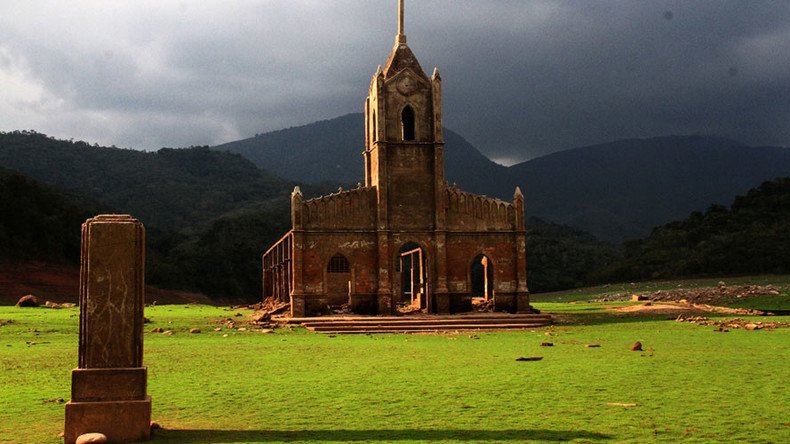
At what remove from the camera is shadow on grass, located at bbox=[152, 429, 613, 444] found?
7.65 meters

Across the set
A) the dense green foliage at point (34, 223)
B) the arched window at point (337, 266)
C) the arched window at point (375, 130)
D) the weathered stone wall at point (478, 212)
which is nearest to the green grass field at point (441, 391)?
the weathered stone wall at point (478, 212)

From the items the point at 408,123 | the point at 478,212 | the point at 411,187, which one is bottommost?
the point at 478,212

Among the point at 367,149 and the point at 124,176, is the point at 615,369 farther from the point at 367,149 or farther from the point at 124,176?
the point at 124,176

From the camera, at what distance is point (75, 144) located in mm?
133875

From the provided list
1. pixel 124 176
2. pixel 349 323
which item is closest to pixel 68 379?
pixel 349 323

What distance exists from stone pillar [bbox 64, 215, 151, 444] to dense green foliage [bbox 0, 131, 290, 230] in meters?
102

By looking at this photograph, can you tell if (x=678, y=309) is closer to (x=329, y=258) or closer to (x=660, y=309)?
(x=660, y=309)

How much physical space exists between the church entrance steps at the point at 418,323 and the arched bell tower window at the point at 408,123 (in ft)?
30.2

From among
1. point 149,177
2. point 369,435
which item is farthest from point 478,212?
point 149,177

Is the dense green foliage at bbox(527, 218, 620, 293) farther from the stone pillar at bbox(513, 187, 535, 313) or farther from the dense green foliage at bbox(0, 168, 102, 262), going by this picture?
the dense green foliage at bbox(0, 168, 102, 262)

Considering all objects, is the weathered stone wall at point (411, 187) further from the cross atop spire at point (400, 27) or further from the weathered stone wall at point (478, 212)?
the cross atop spire at point (400, 27)

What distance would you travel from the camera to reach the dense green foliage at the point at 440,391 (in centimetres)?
807

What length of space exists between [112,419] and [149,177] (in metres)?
123

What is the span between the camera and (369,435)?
7938 mm
